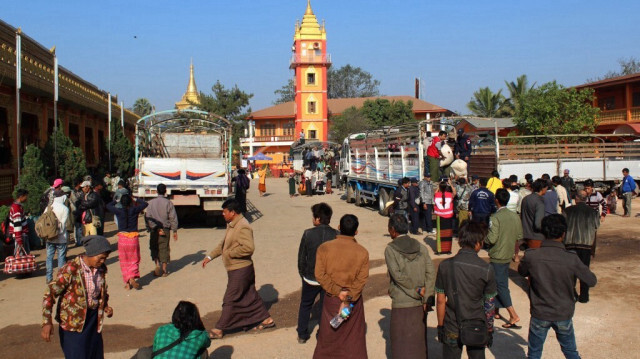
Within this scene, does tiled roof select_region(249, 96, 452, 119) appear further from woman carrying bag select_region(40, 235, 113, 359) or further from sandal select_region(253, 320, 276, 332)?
woman carrying bag select_region(40, 235, 113, 359)

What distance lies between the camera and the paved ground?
5.99m

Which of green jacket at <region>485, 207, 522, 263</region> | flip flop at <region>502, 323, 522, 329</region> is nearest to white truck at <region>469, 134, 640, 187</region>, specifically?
green jacket at <region>485, 207, 522, 263</region>

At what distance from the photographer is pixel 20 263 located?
9203 millimetres

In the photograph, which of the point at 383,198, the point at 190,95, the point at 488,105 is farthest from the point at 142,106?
the point at 383,198

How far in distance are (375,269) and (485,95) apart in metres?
43.3

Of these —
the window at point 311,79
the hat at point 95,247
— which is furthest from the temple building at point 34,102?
the window at point 311,79

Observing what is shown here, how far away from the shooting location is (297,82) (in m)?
57.3

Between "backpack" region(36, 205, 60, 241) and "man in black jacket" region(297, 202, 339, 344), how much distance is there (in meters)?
4.67

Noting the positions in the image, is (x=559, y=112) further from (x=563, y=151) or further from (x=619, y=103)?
(x=563, y=151)

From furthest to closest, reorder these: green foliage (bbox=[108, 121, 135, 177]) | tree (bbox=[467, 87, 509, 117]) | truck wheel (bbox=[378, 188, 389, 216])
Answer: tree (bbox=[467, 87, 509, 117]) → green foliage (bbox=[108, 121, 135, 177]) → truck wheel (bbox=[378, 188, 389, 216])

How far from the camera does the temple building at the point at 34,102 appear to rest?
13836mm

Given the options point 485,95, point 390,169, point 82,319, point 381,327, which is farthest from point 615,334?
point 485,95

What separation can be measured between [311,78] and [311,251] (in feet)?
173

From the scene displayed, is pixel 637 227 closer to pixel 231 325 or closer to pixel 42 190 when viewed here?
pixel 231 325
